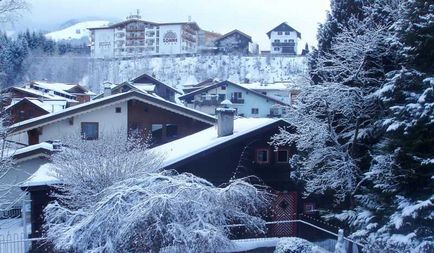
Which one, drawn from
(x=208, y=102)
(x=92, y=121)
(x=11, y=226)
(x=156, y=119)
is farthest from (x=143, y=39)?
(x=11, y=226)

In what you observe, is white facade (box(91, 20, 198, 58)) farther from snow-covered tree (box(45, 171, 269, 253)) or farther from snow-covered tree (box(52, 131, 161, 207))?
snow-covered tree (box(45, 171, 269, 253))

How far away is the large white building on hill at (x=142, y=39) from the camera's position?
102m

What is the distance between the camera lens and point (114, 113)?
24734 millimetres

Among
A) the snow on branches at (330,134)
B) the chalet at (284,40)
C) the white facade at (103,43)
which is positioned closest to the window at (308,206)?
the snow on branches at (330,134)

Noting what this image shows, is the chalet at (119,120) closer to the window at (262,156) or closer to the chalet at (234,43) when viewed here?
the window at (262,156)

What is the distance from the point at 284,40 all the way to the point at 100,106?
7273 centimetres

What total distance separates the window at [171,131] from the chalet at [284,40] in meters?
67.4

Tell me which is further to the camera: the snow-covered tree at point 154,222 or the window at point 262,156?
the window at point 262,156

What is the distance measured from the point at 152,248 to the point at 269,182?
9.22 metres

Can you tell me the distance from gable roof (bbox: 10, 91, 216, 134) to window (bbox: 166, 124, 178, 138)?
0.94 meters

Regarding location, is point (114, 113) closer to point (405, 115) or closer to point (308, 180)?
point (308, 180)

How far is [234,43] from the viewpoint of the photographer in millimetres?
93000

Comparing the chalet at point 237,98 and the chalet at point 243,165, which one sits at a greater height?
the chalet at point 237,98

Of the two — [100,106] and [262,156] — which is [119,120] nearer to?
[100,106]
